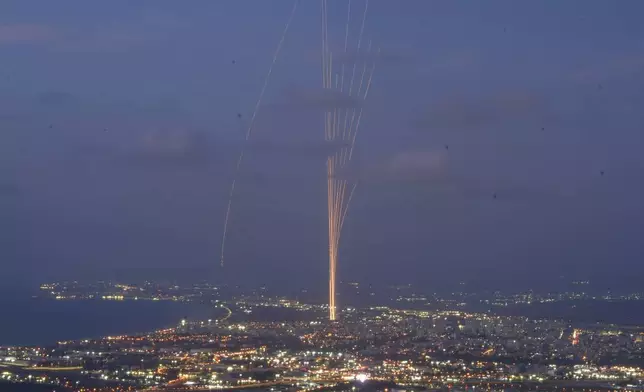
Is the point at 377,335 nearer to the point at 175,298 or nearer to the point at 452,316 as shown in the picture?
the point at 452,316

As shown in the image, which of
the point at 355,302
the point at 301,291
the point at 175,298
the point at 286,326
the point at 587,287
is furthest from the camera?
the point at 587,287

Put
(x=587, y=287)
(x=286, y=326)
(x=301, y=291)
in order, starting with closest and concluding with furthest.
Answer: (x=286, y=326), (x=301, y=291), (x=587, y=287)

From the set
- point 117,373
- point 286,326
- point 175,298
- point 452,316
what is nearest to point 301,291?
point 175,298

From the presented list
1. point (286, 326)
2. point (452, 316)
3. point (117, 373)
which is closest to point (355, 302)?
point (452, 316)

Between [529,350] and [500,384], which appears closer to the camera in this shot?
[500,384]

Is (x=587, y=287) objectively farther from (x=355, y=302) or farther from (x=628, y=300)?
(x=355, y=302)

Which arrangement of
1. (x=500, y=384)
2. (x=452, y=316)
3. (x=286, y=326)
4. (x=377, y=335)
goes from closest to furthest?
(x=500, y=384), (x=377, y=335), (x=286, y=326), (x=452, y=316)
